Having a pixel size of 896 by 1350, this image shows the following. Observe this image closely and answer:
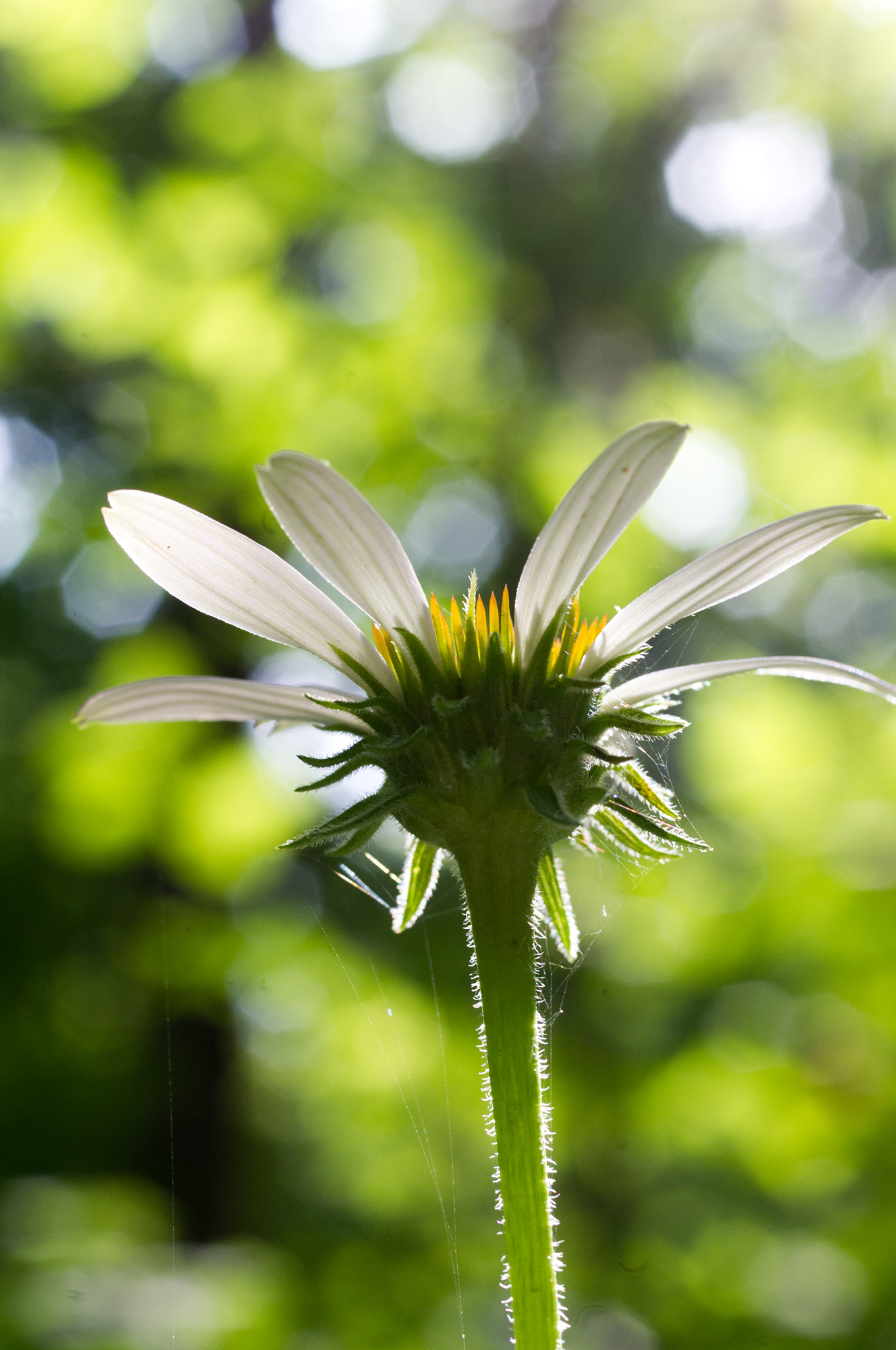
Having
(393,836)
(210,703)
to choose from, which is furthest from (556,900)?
(393,836)

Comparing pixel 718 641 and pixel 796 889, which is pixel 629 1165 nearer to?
pixel 796 889

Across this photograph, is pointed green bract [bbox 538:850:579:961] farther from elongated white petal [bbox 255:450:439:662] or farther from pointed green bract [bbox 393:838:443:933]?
elongated white petal [bbox 255:450:439:662]

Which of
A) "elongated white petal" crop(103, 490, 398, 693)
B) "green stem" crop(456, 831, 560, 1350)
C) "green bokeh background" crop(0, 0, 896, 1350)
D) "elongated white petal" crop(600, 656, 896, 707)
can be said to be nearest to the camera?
"green stem" crop(456, 831, 560, 1350)

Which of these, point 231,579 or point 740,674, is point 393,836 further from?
point 740,674

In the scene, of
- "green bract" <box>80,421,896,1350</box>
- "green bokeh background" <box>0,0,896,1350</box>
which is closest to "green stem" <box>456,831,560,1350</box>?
"green bract" <box>80,421,896,1350</box>

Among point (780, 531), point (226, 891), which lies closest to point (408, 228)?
point (226, 891)

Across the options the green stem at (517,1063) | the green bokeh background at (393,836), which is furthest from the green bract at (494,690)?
the green bokeh background at (393,836)
